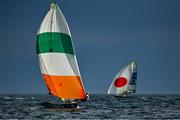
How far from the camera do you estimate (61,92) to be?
238ft

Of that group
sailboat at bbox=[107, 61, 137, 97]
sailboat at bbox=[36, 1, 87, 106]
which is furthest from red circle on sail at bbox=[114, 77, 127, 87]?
sailboat at bbox=[36, 1, 87, 106]

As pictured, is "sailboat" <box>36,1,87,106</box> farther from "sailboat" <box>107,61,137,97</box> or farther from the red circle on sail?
"sailboat" <box>107,61,137,97</box>

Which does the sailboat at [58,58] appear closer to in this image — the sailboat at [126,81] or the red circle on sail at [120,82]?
the red circle on sail at [120,82]

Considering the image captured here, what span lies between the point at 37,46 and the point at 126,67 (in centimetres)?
8066

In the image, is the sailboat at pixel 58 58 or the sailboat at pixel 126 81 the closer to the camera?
the sailboat at pixel 58 58

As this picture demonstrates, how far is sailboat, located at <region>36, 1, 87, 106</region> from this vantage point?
71.4 metres

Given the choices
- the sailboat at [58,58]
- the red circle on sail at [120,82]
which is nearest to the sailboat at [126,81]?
the red circle on sail at [120,82]

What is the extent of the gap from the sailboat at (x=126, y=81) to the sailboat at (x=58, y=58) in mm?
76577

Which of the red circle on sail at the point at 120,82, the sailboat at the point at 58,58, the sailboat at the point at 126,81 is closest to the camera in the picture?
the sailboat at the point at 58,58

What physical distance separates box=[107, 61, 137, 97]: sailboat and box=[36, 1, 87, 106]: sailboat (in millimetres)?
76577

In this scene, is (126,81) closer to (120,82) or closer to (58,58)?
(120,82)

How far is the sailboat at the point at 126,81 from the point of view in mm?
149375

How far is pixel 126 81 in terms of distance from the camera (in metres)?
150

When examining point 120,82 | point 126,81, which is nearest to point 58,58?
point 126,81
